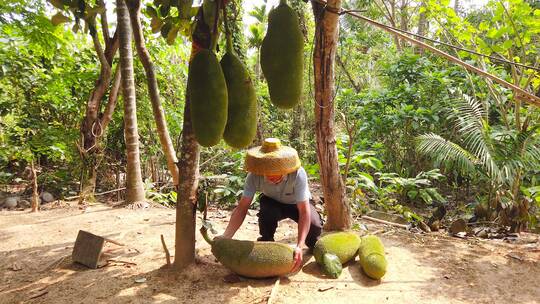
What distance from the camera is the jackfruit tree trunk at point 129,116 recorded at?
3424 mm

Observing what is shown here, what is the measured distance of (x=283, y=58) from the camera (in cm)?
103

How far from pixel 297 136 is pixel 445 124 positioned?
10.5 feet

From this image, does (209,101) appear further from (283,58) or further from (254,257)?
(254,257)

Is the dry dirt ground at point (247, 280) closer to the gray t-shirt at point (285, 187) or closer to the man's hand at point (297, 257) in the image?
the man's hand at point (297, 257)

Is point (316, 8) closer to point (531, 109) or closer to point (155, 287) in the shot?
point (155, 287)

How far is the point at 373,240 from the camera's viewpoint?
2629 millimetres

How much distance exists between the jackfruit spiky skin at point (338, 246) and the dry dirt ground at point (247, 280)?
9 centimetres

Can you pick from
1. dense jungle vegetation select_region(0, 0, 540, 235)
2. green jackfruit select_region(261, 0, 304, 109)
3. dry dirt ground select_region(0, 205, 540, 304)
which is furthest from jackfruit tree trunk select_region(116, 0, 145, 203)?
green jackfruit select_region(261, 0, 304, 109)

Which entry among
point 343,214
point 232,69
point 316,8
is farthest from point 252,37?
point 232,69

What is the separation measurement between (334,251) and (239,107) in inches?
63.5

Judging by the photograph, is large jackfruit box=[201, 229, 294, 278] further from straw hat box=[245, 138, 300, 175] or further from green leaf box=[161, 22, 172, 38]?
green leaf box=[161, 22, 172, 38]

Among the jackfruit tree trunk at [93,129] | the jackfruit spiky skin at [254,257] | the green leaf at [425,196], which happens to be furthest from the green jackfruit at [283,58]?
the jackfruit tree trunk at [93,129]

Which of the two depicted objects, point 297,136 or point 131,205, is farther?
point 297,136

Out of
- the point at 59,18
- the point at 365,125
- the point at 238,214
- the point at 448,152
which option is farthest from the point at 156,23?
the point at 365,125
